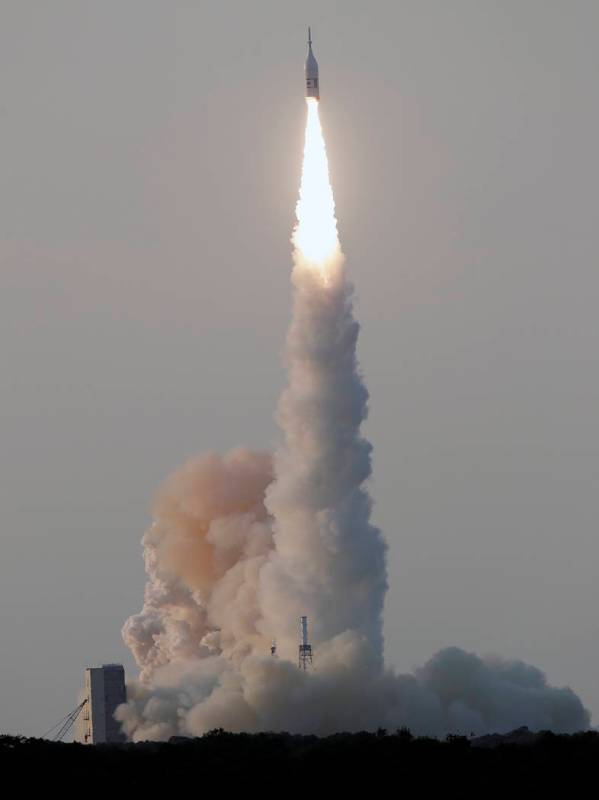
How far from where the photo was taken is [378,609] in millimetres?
175000

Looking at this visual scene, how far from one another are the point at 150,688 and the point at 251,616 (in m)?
4.33

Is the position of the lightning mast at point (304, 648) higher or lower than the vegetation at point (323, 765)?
higher

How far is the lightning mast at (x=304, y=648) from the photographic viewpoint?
573ft

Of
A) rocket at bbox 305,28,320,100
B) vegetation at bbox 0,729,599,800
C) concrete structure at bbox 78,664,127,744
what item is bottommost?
vegetation at bbox 0,729,599,800

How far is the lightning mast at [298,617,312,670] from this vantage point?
174750 mm

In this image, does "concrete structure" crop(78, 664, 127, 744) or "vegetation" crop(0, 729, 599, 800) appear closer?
"vegetation" crop(0, 729, 599, 800)

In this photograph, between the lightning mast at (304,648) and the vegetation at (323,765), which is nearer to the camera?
the vegetation at (323,765)

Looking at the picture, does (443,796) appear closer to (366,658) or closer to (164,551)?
(366,658)

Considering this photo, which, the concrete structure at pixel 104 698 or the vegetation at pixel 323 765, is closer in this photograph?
the vegetation at pixel 323 765

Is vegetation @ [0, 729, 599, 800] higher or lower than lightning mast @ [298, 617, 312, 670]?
lower

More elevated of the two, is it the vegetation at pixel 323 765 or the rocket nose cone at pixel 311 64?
the rocket nose cone at pixel 311 64

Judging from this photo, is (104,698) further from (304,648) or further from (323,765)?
(323,765)

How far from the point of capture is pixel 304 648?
17500 cm

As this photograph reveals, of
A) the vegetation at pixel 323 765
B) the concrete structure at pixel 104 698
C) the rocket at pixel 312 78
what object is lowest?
the vegetation at pixel 323 765
